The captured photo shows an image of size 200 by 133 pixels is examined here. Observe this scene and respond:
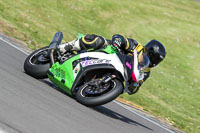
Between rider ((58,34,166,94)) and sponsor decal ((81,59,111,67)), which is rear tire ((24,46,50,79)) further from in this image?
sponsor decal ((81,59,111,67))

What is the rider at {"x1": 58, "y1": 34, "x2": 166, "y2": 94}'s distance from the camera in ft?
23.1

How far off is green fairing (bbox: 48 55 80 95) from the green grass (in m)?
3.70

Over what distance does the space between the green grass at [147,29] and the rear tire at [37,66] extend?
12.4ft

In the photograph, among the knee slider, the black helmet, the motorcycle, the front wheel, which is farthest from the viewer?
the black helmet

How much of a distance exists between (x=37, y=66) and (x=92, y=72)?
120 centimetres

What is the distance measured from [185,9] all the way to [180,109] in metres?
21.1

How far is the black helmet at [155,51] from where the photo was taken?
7207mm

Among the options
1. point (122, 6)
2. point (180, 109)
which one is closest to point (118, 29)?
point (122, 6)

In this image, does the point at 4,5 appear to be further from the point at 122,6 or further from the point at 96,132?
the point at 96,132

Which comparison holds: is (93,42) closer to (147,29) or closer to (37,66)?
(37,66)

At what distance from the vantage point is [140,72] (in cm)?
687

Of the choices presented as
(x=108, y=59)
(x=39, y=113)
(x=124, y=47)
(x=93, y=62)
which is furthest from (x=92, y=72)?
(x=39, y=113)

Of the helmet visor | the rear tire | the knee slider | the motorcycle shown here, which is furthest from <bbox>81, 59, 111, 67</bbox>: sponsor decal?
the rear tire

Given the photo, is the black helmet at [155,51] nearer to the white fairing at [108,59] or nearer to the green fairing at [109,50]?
the green fairing at [109,50]
